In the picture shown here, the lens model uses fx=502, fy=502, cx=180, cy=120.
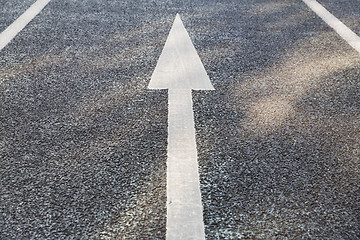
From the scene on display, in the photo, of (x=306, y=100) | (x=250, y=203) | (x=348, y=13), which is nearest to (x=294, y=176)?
(x=250, y=203)

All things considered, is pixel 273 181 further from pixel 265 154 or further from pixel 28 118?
pixel 28 118

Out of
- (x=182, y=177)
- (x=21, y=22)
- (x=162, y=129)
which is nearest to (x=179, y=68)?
(x=162, y=129)

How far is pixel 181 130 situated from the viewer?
119 inches

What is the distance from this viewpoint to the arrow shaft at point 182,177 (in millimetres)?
2211

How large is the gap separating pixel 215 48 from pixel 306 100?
1166 mm

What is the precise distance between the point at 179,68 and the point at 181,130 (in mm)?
1041

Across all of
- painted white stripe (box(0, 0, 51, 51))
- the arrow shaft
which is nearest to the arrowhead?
the arrow shaft

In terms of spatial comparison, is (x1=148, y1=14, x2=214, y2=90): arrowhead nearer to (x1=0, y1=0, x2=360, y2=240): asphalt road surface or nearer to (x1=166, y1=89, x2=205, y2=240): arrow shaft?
(x1=0, y1=0, x2=360, y2=240): asphalt road surface

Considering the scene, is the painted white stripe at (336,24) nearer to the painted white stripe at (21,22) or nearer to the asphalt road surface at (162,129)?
the asphalt road surface at (162,129)

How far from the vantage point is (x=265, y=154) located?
9.12ft

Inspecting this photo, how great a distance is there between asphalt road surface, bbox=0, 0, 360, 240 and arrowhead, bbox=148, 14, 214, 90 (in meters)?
0.07

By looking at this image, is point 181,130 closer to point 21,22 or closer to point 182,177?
point 182,177

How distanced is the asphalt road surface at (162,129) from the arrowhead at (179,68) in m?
0.07

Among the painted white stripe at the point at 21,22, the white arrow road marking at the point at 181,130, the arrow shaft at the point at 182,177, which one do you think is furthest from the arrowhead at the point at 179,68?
the painted white stripe at the point at 21,22
